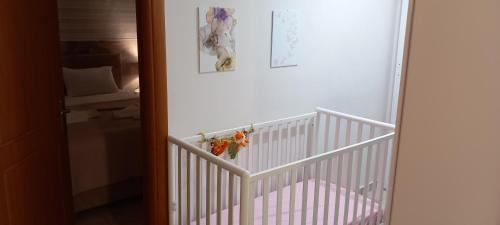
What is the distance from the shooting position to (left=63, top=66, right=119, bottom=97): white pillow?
4719mm

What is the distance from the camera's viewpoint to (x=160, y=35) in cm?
216

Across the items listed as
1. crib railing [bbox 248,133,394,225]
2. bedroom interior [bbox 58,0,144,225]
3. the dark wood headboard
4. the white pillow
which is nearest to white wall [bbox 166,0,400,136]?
crib railing [bbox 248,133,394,225]

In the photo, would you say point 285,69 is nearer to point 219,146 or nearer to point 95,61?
point 219,146

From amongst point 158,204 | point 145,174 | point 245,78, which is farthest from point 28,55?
point 245,78

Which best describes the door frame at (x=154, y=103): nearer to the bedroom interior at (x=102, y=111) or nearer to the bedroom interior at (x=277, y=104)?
the bedroom interior at (x=277, y=104)

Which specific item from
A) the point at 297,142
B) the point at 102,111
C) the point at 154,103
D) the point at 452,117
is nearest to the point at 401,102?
the point at 452,117

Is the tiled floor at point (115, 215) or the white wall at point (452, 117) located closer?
the white wall at point (452, 117)

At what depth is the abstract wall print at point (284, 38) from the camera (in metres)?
2.80

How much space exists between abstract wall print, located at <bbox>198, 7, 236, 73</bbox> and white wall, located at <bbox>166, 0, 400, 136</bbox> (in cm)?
4

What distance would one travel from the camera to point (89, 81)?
482cm

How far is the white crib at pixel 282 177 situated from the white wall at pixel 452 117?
104 cm

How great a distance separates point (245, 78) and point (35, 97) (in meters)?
1.30

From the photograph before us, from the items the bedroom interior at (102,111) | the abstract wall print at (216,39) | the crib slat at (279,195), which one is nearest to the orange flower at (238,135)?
the abstract wall print at (216,39)

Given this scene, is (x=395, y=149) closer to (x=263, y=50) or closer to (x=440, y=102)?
(x=440, y=102)
